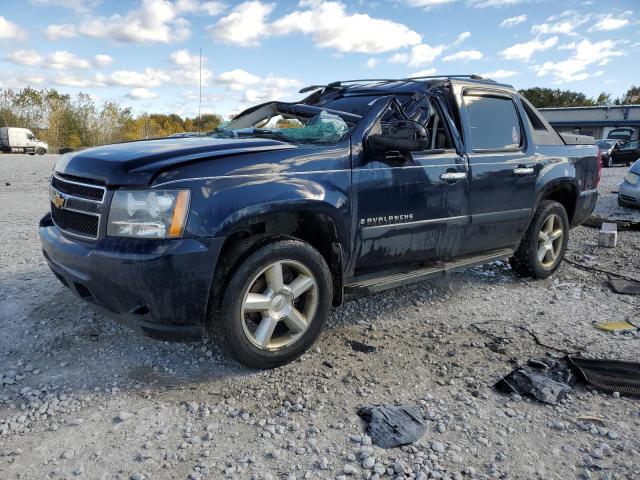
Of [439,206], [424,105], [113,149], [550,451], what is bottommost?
[550,451]

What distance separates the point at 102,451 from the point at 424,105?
10.5 ft

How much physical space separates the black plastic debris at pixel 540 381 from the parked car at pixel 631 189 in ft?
24.4

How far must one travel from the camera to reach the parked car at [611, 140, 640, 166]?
23.7m

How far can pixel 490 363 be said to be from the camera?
3.30 metres

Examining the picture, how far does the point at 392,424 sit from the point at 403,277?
1327mm

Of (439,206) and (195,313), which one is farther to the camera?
(439,206)

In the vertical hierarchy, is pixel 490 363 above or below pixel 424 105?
below

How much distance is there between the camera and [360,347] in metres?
3.50

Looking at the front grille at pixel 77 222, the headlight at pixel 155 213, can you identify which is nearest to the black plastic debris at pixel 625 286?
the headlight at pixel 155 213

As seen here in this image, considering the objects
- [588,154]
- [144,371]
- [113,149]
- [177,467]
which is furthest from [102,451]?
[588,154]

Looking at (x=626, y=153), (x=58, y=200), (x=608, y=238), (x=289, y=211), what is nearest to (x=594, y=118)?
(x=626, y=153)

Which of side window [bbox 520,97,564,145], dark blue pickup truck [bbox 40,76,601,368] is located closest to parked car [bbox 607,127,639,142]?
side window [bbox 520,97,564,145]

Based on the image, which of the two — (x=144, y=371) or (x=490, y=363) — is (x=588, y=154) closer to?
(x=490, y=363)

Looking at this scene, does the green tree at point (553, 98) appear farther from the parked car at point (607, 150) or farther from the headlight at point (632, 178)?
the headlight at point (632, 178)
